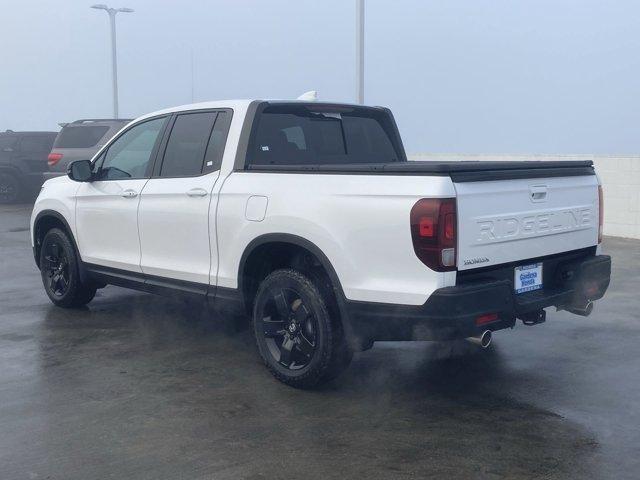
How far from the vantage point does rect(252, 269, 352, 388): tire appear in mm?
5109

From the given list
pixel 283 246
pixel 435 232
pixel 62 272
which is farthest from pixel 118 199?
pixel 435 232

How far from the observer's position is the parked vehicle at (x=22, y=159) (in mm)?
21250

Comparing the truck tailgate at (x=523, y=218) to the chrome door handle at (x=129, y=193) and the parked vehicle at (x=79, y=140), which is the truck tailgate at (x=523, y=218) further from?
the parked vehicle at (x=79, y=140)

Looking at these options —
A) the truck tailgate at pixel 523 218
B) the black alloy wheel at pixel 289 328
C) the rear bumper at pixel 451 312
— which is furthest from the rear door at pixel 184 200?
the truck tailgate at pixel 523 218

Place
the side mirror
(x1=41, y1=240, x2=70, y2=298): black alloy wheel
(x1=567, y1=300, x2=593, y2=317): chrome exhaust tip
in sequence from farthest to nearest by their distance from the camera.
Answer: (x1=41, y1=240, x2=70, y2=298): black alloy wheel
the side mirror
(x1=567, y1=300, x2=593, y2=317): chrome exhaust tip

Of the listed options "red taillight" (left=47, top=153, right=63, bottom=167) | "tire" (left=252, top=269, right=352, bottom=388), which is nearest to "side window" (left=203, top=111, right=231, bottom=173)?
"tire" (left=252, top=269, right=352, bottom=388)

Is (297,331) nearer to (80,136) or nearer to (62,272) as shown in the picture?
(62,272)

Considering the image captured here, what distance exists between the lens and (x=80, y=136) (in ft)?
56.6

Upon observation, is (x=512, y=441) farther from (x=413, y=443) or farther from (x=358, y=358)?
(x=358, y=358)

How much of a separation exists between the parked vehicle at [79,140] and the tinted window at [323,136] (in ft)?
36.1

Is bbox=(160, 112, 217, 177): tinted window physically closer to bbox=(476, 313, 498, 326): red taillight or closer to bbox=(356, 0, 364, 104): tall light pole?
bbox=(476, 313, 498, 326): red taillight

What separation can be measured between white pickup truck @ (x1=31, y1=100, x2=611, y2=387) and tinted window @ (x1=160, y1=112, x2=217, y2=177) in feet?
0.05

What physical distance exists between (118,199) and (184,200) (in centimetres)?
101

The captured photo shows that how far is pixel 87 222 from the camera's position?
23.8 feet
